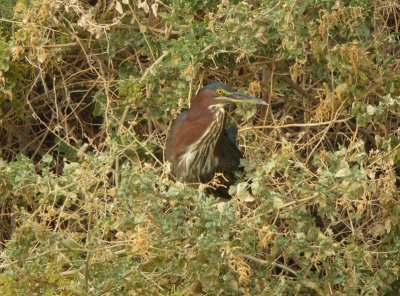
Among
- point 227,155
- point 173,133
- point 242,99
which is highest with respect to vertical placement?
point 242,99

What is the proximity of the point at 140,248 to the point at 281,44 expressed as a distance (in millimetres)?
1475

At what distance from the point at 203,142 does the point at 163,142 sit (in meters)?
0.25

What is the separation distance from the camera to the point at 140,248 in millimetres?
4273

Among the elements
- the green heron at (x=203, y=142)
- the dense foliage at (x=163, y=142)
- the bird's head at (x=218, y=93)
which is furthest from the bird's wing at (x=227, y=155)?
the bird's head at (x=218, y=93)

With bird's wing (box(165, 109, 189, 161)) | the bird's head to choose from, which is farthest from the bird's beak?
bird's wing (box(165, 109, 189, 161))

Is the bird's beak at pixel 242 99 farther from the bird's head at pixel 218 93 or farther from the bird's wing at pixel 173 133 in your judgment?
the bird's wing at pixel 173 133

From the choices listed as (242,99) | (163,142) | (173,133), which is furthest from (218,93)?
(163,142)

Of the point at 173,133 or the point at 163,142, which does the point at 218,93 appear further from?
the point at 163,142

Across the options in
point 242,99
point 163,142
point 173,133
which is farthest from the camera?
point 163,142

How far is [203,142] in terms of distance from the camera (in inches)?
229

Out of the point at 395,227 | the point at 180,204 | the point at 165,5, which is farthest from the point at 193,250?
the point at 165,5

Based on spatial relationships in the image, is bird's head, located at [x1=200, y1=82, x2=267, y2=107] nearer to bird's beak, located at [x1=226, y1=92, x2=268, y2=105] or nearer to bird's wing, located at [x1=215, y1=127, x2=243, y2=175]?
bird's beak, located at [x1=226, y1=92, x2=268, y2=105]

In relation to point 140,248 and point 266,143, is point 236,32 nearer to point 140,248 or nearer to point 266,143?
point 266,143

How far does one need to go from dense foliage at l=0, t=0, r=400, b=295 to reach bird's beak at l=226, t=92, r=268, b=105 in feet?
0.27
